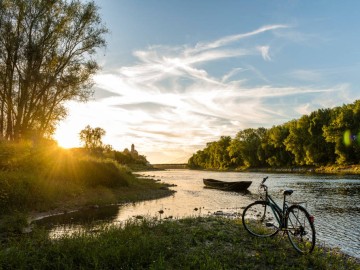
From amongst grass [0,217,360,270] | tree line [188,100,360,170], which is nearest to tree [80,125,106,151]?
tree line [188,100,360,170]

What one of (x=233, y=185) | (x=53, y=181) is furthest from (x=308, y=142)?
(x=53, y=181)

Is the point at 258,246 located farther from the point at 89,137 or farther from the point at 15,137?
the point at 89,137

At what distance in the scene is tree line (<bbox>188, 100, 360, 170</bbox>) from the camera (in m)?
96.2

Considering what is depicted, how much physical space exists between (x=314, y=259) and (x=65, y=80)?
1140 inches

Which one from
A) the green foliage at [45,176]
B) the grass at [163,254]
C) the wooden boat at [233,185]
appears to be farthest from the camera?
the wooden boat at [233,185]

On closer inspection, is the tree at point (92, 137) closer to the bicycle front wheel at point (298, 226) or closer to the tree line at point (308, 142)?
the tree line at point (308, 142)

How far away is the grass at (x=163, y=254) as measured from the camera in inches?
336

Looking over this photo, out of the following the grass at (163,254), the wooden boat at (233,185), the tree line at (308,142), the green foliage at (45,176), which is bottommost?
the wooden boat at (233,185)

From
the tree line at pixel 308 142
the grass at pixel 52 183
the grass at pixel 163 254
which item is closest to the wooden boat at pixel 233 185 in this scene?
the grass at pixel 52 183

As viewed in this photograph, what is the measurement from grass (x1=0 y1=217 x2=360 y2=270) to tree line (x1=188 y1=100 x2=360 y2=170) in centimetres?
9559

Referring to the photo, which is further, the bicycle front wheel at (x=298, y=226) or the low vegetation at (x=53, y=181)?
the low vegetation at (x=53, y=181)

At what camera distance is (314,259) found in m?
9.68

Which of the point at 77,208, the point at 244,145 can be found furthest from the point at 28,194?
the point at 244,145

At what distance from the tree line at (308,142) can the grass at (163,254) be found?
95591 mm
